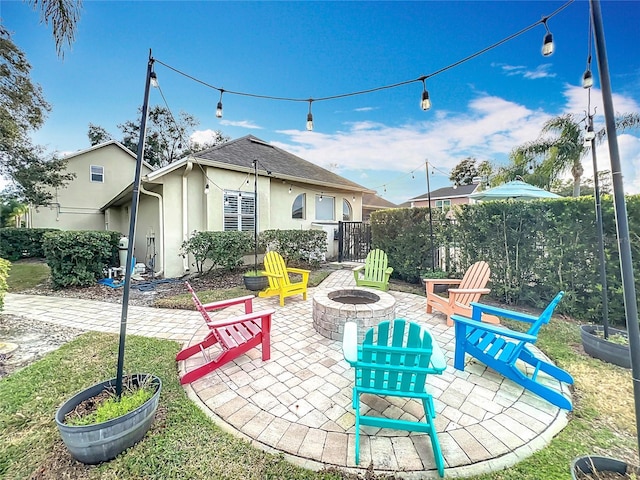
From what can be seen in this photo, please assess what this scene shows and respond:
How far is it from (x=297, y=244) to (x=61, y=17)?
7467 mm

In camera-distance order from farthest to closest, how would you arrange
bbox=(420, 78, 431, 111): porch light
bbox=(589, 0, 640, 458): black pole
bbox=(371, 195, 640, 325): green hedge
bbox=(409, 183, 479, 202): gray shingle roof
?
1. bbox=(409, 183, 479, 202): gray shingle roof
2. bbox=(371, 195, 640, 325): green hedge
3. bbox=(420, 78, 431, 111): porch light
4. bbox=(589, 0, 640, 458): black pole

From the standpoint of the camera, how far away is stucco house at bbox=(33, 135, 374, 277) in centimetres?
844

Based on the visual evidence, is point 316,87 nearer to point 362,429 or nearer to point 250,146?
point 250,146

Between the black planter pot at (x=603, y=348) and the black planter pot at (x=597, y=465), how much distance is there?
2.20 meters

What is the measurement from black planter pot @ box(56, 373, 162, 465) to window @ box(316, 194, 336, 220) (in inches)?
428

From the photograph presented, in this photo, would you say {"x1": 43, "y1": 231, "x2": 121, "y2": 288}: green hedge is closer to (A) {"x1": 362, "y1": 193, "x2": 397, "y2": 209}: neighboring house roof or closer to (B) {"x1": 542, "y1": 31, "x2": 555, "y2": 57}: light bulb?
(B) {"x1": 542, "y1": 31, "x2": 555, "y2": 57}: light bulb

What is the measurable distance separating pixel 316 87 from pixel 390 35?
3.45 m

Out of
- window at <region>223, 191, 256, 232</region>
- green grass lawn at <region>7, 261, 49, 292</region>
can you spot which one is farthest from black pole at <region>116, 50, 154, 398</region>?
green grass lawn at <region>7, 261, 49, 292</region>

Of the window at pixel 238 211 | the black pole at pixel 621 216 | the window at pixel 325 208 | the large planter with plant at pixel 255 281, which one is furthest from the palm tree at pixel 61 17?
the window at pixel 325 208

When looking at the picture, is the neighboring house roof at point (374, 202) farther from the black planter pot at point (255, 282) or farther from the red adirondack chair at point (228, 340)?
the red adirondack chair at point (228, 340)

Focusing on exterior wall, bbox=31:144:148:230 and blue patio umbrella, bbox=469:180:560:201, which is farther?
exterior wall, bbox=31:144:148:230

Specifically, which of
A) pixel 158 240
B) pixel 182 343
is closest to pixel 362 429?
pixel 182 343

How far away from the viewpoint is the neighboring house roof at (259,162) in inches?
330

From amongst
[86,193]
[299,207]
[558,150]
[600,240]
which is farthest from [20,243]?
[558,150]
